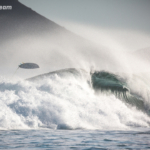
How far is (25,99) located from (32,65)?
8.18 m

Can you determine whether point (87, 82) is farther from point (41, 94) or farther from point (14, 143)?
point (14, 143)

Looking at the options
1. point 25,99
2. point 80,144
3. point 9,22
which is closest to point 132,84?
point 25,99

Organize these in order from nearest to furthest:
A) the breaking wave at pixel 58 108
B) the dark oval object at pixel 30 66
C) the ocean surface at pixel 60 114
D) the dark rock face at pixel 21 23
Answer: the ocean surface at pixel 60 114, the breaking wave at pixel 58 108, the dark oval object at pixel 30 66, the dark rock face at pixel 21 23

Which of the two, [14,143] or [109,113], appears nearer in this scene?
[14,143]

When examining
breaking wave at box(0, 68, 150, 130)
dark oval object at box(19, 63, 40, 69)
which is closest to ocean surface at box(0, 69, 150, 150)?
breaking wave at box(0, 68, 150, 130)

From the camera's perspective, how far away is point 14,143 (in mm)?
4715

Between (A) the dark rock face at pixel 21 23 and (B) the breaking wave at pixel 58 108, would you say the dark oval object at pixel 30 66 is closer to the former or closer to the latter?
(B) the breaking wave at pixel 58 108

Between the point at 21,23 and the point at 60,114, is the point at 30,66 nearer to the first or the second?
the point at 60,114

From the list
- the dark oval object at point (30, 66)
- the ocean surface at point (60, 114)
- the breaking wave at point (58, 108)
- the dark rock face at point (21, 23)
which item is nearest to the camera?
the ocean surface at point (60, 114)

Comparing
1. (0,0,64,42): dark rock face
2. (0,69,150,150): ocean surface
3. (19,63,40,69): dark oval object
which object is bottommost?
(0,69,150,150): ocean surface

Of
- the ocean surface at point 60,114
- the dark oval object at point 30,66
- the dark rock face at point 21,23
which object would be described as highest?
the dark rock face at point 21,23

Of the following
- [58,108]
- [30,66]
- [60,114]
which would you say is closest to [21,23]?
[30,66]

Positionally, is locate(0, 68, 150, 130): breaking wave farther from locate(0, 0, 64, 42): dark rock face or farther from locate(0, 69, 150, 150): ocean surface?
locate(0, 0, 64, 42): dark rock face

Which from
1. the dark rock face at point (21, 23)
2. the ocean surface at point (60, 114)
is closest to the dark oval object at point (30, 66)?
the ocean surface at point (60, 114)
